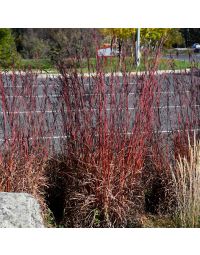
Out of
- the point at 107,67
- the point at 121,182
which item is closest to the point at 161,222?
the point at 121,182

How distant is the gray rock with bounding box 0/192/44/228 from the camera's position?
136 inches

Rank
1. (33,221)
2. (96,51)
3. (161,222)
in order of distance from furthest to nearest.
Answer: (161,222) → (96,51) → (33,221)

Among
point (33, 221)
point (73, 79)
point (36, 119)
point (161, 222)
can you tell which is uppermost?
point (73, 79)

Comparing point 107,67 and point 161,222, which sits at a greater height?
point 107,67

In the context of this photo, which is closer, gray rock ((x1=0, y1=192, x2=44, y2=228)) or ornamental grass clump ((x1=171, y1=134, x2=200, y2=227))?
gray rock ((x1=0, y1=192, x2=44, y2=228))

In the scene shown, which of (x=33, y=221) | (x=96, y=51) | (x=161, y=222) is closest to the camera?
(x=33, y=221)

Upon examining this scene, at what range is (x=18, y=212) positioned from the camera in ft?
11.5

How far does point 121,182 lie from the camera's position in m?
3.99

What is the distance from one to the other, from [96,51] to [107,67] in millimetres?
179

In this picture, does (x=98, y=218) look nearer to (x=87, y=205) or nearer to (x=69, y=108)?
(x=87, y=205)

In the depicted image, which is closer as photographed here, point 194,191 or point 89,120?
point 194,191

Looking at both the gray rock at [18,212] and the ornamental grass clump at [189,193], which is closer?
the gray rock at [18,212]

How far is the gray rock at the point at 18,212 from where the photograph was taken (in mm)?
3461

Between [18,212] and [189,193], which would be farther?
[189,193]
